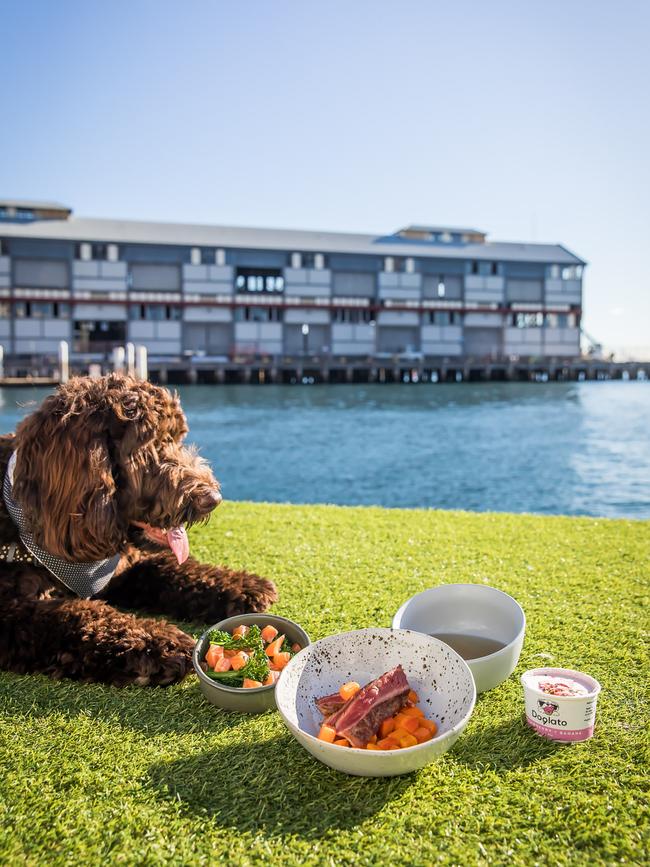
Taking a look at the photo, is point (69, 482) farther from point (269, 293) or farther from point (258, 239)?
point (258, 239)

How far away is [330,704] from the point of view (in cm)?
193

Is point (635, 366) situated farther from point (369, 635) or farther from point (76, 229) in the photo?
point (369, 635)

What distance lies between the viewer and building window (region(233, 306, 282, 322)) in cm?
4069

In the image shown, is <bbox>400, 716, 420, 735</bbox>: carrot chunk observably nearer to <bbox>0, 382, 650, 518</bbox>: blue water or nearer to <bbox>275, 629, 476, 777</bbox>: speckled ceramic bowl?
<bbox>275, 629, 476, 777</bbox>: speckled ceramic bowl

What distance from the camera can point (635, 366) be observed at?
183 feet

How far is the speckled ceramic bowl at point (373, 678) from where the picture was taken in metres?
1.65

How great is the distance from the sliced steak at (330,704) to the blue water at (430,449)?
163 centimetres

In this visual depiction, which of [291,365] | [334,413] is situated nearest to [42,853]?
[334,413]

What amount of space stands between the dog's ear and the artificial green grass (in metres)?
0.51

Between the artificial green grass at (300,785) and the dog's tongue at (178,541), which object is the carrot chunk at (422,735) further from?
the dog's tongue at (178,541)

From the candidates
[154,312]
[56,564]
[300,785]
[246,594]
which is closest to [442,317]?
[154,312]

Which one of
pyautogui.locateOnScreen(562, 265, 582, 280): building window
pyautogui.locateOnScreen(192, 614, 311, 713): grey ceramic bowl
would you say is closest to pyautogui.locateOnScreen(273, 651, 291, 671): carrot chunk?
pyautogui.locateOnScreen(192, 614, 311, 713): grey ceramic bowl

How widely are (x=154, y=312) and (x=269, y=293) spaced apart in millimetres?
7121

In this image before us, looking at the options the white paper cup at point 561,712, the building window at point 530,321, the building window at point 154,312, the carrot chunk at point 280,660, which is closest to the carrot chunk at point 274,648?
the carrot chunk at point 280,660
